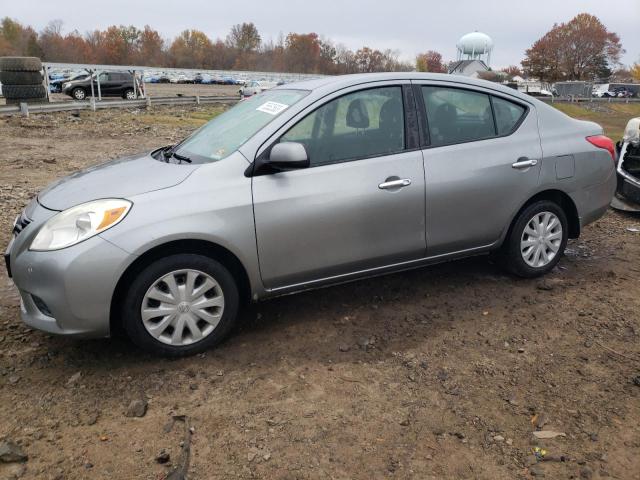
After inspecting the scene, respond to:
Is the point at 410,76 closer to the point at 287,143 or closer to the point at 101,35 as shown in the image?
the point at 287,143

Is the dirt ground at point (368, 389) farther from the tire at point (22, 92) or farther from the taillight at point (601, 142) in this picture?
the tire at point (22, 92)

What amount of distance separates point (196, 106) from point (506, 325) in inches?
938

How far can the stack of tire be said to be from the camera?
19.7 meters

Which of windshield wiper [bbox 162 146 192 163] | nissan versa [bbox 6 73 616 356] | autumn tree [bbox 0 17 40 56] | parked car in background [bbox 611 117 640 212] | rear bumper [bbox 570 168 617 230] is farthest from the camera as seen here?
autumn tree [bbox 0 17 40 56]

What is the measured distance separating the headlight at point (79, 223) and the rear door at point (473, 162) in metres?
2.09

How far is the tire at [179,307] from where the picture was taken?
10.4 feet

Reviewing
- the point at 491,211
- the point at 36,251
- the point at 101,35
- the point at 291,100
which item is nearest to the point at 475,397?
the point at 491,211

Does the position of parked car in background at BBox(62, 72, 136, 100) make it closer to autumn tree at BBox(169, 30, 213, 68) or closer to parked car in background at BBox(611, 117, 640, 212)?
parked car in background at BBox(611, 117, 640, 212)

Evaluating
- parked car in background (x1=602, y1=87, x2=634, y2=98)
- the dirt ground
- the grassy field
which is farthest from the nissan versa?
parked car in background (x1=602, y1=87, x2=634, y2=98)

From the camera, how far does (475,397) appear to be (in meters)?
3.02

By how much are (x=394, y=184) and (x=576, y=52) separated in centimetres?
9619

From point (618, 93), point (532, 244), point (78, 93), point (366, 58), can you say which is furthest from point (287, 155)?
point (366, 58)

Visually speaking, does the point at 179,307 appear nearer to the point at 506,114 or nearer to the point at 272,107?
the point at 272,107

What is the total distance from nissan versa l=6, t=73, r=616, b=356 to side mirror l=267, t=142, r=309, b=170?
0.4 inches
